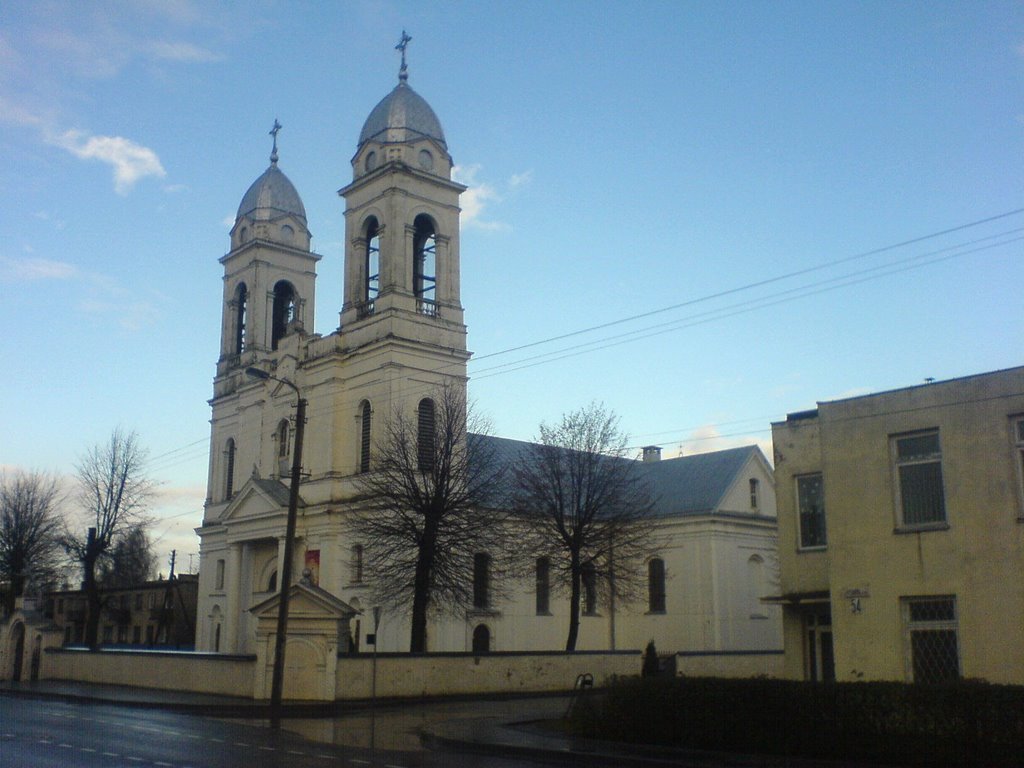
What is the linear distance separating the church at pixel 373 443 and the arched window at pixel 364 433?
0.09m

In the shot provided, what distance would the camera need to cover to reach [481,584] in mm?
48688

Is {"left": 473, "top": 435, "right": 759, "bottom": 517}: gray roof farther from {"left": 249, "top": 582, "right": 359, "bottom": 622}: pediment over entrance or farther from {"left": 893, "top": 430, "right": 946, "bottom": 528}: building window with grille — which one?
{"left": 893, "top": 430, "right": 946, "bottom": 528}: building window with grille

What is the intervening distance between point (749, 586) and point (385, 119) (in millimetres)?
30403

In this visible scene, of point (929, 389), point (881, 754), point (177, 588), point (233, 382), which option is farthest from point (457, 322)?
point (177, 588)

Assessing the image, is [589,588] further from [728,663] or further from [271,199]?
[271,199]

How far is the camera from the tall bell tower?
158ft

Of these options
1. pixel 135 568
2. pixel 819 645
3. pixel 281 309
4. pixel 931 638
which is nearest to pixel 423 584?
pixel 819 645

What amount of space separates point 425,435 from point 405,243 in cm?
988

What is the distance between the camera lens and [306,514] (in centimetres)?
4962

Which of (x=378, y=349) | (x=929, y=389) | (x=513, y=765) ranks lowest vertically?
(x=513, y=765)

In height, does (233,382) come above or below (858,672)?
above

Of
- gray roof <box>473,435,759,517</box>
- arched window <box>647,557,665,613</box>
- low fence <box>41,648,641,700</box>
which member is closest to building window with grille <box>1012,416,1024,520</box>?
low fence <box>41,648,641,700</box>

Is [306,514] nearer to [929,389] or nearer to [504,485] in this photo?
[504,485]

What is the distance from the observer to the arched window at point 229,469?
194ft
